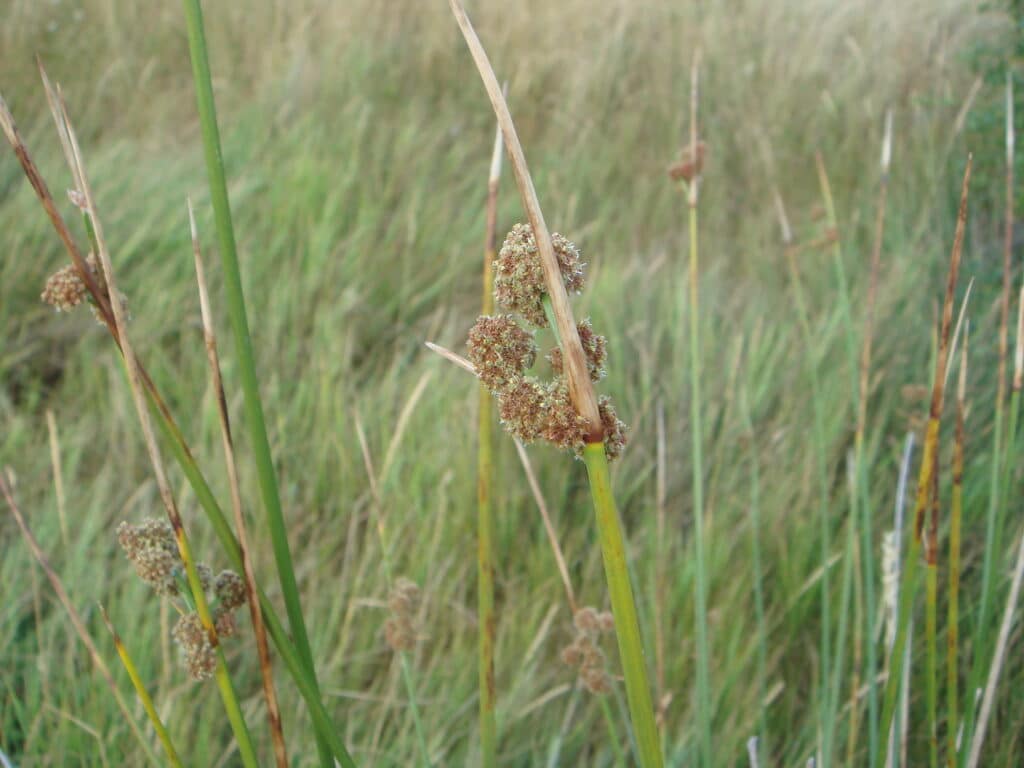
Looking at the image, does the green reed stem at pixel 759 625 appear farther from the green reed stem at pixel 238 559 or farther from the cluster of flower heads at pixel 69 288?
the cluster of flower heads at pixel 69 288

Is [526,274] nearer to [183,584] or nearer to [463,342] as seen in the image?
[183,584]

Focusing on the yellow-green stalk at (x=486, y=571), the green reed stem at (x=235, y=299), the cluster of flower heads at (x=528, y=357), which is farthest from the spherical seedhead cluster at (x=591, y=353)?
the yellow-green stalk at (x=486, y=571)

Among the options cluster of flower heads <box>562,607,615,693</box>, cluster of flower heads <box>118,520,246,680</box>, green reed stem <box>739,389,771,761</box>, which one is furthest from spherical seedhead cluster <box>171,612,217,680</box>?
green reed stem <box>739,389,771,761</box>

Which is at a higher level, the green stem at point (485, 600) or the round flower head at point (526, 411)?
the round flower head at point (526, 411)

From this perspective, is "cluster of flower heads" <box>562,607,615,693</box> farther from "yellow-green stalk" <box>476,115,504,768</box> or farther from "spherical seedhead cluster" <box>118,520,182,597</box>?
"spherical seedhead cluster" <box>118,520,182,597</box>

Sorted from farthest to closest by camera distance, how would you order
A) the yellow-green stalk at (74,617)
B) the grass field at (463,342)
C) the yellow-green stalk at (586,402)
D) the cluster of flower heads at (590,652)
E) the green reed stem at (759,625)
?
the grass field at (463,342)
the green reed stem at (759,625)
the cluster of flower heads at (590,652)
the yellow-green stalk at (74,617)
the yellow-green stalk at (586,402)

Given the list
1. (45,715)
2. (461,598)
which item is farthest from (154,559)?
(461,598)
